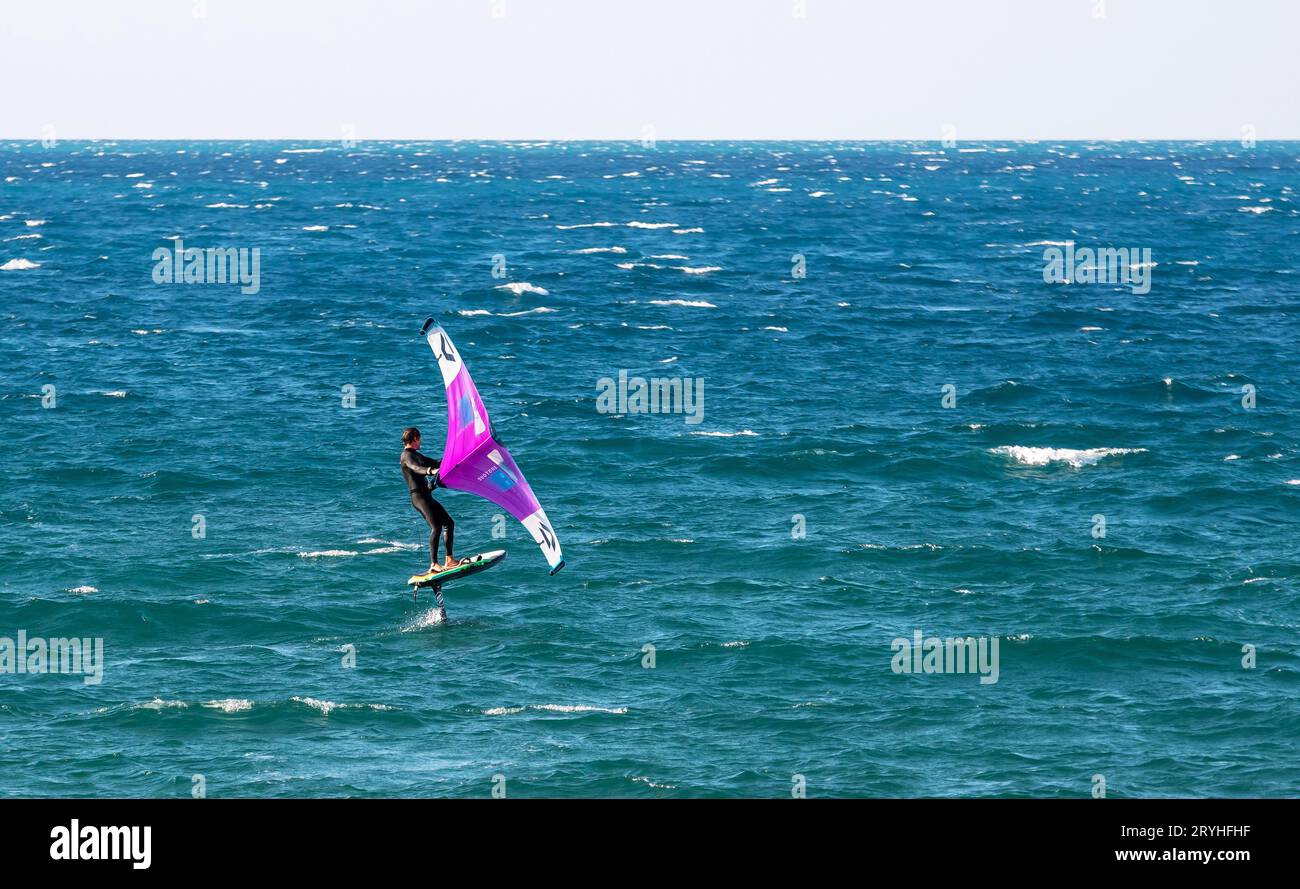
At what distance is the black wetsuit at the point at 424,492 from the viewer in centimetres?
2919

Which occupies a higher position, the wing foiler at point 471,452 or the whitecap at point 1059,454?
the wing foiler at point 471,452

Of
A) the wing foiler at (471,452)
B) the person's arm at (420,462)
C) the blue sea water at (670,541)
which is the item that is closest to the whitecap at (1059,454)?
the blue sea water at (670,541)

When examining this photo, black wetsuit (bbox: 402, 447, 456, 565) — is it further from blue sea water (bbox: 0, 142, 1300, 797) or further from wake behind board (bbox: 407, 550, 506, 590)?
blue sea water (bbox: 0, 142, 1300, 797)

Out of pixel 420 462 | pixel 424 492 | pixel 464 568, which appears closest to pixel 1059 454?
pixel 464 568

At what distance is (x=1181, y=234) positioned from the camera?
13238 cm

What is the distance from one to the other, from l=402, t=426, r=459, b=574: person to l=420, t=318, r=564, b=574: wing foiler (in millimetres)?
744

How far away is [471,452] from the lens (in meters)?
27.6

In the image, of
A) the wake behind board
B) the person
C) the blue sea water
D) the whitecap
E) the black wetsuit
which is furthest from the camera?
the whitecap

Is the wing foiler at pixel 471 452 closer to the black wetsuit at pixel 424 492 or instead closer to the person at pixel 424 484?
the person at pixel 424 484

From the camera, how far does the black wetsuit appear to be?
95.8 feet

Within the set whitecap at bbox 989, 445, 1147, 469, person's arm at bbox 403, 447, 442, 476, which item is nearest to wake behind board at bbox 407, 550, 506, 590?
person's arm at bbox 403, 447, 442, 476

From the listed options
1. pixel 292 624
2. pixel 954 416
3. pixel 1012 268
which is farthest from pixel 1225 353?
pixel 292 624
